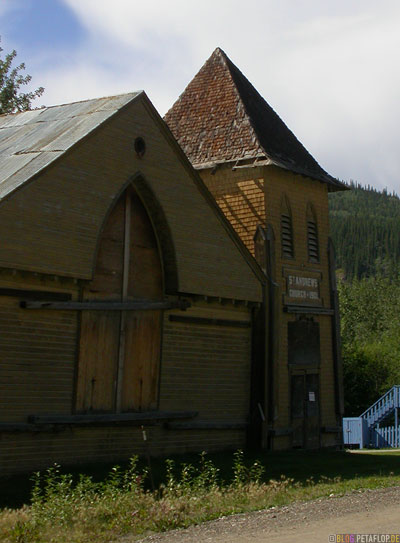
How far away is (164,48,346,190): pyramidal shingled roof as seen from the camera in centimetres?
2417

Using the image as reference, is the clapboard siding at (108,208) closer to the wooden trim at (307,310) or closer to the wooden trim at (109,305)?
the wooden trim at (109,305)

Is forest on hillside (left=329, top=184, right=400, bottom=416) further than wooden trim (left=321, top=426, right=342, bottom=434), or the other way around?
forest on hillside (left=329, top=184, right=400, bottom=416)

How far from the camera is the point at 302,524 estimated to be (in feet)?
35.8

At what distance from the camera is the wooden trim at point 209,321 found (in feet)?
63.3

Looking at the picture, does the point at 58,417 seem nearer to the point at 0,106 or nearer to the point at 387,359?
the point at 0,106

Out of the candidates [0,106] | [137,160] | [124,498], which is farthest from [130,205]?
[0,106]

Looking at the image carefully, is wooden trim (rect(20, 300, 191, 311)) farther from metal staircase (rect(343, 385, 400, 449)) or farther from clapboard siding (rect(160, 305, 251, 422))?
metal staircase (rect(343, 385, 400, 449))

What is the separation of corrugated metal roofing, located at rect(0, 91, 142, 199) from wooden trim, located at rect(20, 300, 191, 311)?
2.29m

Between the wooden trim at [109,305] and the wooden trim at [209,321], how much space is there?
408 mm

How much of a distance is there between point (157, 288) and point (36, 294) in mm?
3730

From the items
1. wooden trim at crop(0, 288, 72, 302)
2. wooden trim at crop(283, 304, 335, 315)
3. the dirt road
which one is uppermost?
wooden trim at crop(283, 304, 335, 315)

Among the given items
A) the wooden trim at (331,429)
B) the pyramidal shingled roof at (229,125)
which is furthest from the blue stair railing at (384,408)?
the pyramidal shingled roof at (229,125)

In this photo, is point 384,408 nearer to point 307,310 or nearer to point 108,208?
A: point 307,310

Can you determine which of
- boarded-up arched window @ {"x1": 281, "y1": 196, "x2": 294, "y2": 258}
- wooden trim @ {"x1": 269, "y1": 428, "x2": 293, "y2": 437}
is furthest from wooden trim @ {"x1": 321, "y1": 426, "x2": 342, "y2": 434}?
boarded-up arched window @ {"x1": 281, "y1": 196, "x2": 294, "y2": 258}
